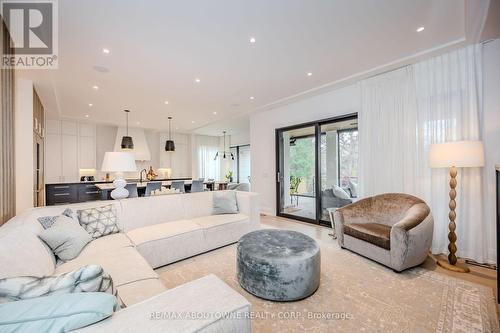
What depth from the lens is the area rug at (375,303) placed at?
1.69 m

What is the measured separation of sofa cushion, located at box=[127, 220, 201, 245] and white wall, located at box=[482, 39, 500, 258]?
3833mm

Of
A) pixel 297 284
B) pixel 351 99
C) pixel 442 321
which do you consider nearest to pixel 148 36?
pixel 297 284

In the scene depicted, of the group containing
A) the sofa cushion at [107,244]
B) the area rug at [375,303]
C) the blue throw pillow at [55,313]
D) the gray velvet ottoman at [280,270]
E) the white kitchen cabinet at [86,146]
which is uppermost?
the white kitchen cabinet at [86,146]

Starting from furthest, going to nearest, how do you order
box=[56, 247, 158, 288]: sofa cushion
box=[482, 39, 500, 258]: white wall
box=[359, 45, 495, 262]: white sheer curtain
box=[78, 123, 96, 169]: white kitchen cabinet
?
box=[78, 123, 96, 169]: white kitchen cabinet < box=[359, 45, 495, 262]: white sheer curtain < box=[482, 39, 500, 258]: white wall < box=[56, 247, 158, 288]: sofa cushion

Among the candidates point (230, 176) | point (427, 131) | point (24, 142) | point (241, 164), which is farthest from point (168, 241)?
point (241, 164)

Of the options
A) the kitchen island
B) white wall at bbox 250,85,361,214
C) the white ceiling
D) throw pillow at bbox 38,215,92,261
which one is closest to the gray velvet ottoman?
throw pillow at bbox 38,215,92,261

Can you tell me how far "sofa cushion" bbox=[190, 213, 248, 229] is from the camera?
10.2 feet

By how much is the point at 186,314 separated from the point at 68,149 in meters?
8.07

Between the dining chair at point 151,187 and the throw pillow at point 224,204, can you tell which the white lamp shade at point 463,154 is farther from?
the dining chair at point 151,187

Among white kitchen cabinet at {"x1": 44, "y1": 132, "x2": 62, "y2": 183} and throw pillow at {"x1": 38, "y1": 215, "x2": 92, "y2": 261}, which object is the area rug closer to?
throw pillow at {"x1": 38, "y1": 215, "x2": 92, "y2": 261}

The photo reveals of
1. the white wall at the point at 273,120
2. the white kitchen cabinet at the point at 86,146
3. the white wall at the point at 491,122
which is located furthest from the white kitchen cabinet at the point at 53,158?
the white wall at the point at 491,122

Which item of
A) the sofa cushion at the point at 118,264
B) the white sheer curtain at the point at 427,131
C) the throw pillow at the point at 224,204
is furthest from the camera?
the throw pillow at the point at 224,204

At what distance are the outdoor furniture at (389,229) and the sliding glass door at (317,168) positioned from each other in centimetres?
83

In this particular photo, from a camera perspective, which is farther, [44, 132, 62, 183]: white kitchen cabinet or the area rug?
[44, 132, 62, 183]: white kitchen cabinet
